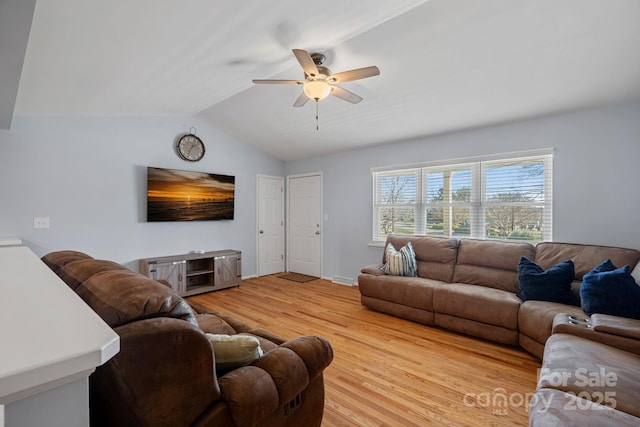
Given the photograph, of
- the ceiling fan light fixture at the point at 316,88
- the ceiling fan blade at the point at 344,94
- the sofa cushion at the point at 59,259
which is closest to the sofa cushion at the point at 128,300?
the sofa cushion at the point at 59,259

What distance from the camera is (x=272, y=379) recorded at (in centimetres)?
128

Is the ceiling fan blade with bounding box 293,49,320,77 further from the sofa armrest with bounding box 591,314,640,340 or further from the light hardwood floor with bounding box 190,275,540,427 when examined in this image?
the sofa armrest with bounding box 591,314,640,340

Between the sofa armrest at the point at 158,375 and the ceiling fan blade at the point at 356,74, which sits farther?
the ceiling fan blade at the point at 356,74

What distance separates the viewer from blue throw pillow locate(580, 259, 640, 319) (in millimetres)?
2148

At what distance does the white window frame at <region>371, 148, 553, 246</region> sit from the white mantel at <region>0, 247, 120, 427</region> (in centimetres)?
421

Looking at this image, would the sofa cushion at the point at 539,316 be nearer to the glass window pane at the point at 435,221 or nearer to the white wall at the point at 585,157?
the white wall at the point at 585,157

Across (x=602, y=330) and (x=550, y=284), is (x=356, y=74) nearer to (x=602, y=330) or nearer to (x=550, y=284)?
(x=602, y=330)

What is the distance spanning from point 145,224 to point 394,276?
11.9ft

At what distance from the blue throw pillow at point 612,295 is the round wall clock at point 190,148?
507 cm

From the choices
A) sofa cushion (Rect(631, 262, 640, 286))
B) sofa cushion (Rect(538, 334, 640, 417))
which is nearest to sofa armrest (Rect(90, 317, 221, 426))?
sofa cushion (Rect(538, 334, 640, 417))

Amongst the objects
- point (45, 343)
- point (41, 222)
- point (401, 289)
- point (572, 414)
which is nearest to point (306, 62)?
point (45, 343)

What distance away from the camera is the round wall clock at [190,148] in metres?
4.61

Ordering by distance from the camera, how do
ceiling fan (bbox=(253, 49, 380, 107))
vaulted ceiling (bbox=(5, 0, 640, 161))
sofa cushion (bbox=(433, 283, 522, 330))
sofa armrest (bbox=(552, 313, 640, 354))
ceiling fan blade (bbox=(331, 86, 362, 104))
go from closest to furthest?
sofa armrest (bbox=(552, 313, 640, 354)) → vaulted ceiling (bbox=(5, 0, 640, 161)) → ceiling fan (bbox=(253, 49, 380, 107)) → ceiling fan blade (bbox=(331, 86, 362, 104)) → sofa cushion (bbox=(433, 283, 522, 330))

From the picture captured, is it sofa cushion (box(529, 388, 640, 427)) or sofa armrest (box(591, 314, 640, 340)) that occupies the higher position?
sofa armrest (box(591, 314, 640, 340))
